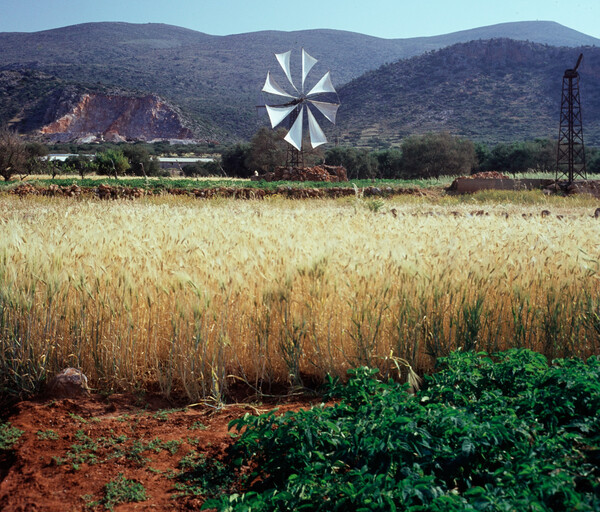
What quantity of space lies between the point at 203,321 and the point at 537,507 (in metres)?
2.58

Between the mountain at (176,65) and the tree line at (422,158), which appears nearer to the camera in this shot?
the tree line at (422,158)

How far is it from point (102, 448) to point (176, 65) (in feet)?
340

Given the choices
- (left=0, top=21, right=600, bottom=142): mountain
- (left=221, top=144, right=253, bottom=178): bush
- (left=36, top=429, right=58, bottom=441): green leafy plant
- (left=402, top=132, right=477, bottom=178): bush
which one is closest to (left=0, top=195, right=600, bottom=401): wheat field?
(left=36, top=429, right=58, bottom=441): green leafy plant

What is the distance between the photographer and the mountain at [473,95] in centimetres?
6588

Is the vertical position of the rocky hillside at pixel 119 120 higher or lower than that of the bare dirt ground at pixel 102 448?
higher

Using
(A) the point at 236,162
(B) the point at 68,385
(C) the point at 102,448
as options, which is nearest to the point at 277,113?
(A) the point at 236,162

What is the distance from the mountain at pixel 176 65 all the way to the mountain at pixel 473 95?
608 cm

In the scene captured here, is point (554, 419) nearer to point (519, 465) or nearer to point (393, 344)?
point (519, 465)

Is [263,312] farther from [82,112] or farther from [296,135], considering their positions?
[82,112]

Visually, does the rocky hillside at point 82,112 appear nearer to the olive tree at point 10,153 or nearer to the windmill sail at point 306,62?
the windmill sail at point 306,62

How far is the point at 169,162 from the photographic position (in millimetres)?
56781

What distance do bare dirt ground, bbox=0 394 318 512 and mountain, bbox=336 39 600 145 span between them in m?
61.2

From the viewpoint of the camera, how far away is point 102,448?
3.04 m

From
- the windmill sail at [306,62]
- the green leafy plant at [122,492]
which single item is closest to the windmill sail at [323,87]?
the windmill sail at [306,62]
